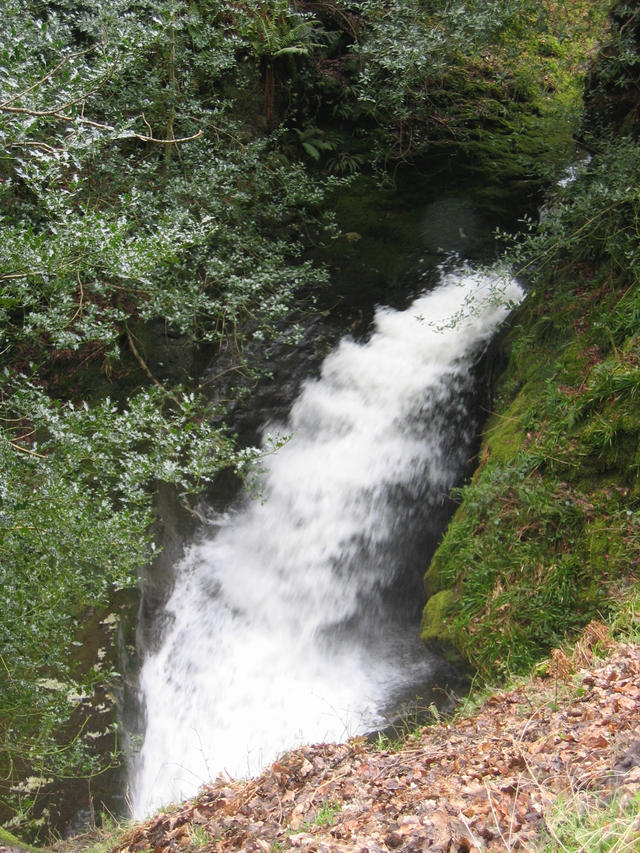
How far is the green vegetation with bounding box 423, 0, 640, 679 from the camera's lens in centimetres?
450

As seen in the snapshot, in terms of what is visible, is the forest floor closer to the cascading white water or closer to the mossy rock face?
the mossy rock face

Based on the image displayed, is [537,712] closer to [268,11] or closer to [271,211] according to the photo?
[271,211]

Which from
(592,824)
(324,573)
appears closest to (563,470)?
(324,573)

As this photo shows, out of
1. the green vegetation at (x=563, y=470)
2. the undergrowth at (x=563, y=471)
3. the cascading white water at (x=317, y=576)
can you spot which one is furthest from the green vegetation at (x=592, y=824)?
the cascading white water at (x=317, y=576)

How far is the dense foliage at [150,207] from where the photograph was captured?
3.73 metres

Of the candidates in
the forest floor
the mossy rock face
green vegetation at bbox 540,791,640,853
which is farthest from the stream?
green vegetation at bbox 540,791,640,853

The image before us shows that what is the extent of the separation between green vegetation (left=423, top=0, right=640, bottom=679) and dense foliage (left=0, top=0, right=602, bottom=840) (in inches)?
88.4

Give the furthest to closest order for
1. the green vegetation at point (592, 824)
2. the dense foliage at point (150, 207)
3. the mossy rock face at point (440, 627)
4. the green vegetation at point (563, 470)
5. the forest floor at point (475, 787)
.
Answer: the mossy rock face at point (440, 627)
the green vegetation at point (563, 470)
the dense foliage at point (150, 207)
the forest floor at point (475, 787)
the green vegetation at point (592, 824)

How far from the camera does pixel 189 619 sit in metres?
6.13

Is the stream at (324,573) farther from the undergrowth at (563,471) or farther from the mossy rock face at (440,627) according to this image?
the undergrowth at (563,471)

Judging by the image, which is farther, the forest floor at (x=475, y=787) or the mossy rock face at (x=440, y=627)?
the mossy rock face at (x=440, y=627)

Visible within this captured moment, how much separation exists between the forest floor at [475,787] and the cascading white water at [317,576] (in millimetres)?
Answer: 1364

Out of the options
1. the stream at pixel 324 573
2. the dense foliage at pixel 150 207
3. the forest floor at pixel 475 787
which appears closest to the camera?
the forest floor at pixel 475 787

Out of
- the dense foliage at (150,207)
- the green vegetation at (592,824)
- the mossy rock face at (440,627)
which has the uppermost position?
the dense foliage at (150,207)
